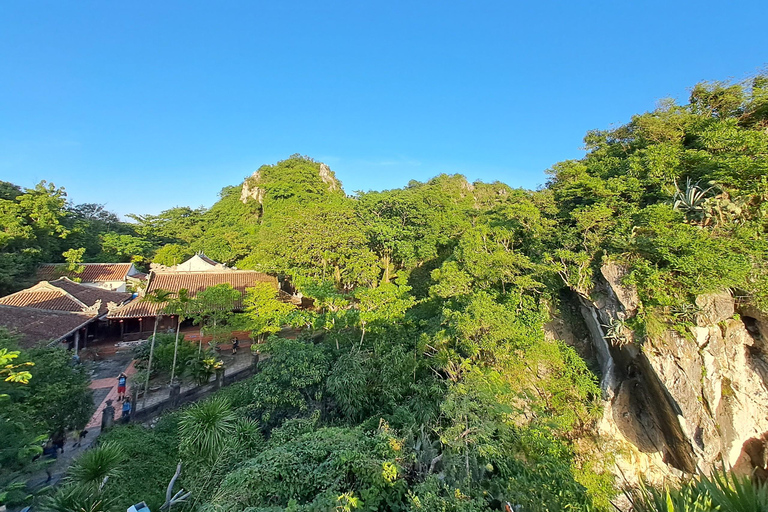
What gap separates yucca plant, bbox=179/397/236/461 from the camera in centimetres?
725

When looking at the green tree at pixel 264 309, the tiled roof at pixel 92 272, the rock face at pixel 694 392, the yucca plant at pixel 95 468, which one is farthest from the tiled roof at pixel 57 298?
the rock face at pixel 694 392

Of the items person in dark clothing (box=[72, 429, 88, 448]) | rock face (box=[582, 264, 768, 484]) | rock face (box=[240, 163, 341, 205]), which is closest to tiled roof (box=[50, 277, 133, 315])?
person in dark clothing (box=[72, 429, 88, 448])

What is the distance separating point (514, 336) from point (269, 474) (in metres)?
6.47

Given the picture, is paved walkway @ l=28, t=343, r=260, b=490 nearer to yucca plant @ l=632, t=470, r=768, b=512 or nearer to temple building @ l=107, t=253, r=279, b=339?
temple building @ l=107, t=253, r=279, b=339

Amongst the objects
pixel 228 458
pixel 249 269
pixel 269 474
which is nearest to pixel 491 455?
pixel 269 474

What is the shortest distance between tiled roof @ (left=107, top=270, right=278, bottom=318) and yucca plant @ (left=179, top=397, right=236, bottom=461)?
380 inches

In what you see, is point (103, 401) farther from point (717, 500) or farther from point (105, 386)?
point (717, 500)

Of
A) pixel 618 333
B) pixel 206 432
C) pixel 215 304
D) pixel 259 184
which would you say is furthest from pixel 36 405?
pixel 259 184

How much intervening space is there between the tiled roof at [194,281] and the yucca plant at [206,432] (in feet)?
31.6

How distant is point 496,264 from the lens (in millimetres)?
10562

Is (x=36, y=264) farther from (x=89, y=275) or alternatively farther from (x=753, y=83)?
(x=753, y=83)

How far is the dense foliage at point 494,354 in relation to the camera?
18.4ft

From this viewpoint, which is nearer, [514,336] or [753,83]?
[514,336]

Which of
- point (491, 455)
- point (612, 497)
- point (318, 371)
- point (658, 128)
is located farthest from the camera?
point (658, 128)
